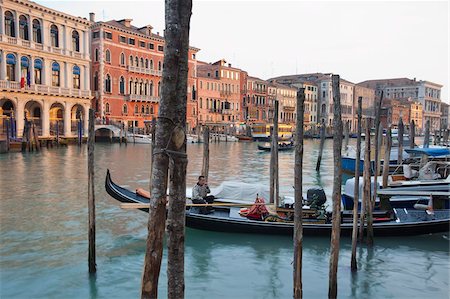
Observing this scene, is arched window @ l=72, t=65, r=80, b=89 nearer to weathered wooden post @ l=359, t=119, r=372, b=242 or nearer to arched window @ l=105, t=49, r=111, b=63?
arched window @ l=105, t=49, r=111, b=63

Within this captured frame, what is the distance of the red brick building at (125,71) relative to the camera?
33344 millimetres

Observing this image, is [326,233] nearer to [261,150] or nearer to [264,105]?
[261,150]

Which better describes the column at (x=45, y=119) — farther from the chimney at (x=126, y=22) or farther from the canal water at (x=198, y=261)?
the canal water at (x=198, y=261)

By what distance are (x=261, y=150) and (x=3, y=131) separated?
1650 cm

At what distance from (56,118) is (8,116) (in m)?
3.89

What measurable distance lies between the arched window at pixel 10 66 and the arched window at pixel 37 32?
2.27 m

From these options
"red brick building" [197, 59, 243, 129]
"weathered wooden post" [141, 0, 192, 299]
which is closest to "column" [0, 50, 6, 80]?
"red brick building" [197, 59, 243, 129]

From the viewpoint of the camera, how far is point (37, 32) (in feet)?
90.6

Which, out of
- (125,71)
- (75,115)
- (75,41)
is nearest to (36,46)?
(75,41)

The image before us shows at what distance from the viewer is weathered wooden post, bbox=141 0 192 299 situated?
2412mm

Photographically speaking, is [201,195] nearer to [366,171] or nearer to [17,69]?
[366,171]

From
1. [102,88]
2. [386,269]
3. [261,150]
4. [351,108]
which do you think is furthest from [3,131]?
[351,108]

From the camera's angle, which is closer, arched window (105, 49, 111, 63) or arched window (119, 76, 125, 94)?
arched window (105, 49, 111, 63)

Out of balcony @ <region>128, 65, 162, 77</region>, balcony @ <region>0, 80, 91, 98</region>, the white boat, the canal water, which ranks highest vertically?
balcony @ <region>128, 65, 162, 77</region>
